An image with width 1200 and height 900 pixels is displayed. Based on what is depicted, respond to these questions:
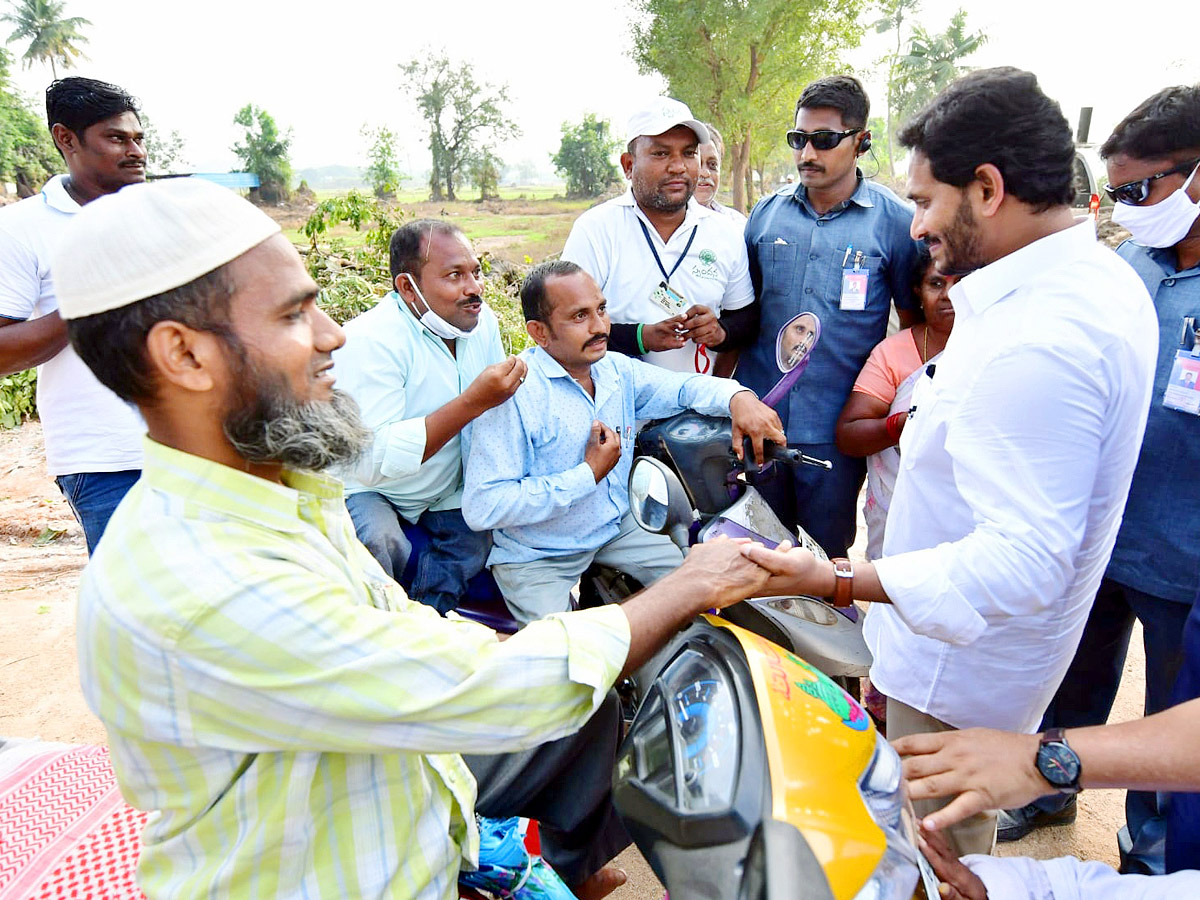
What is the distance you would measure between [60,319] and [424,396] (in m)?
1.32

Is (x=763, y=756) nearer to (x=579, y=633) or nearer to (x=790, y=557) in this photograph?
(x=579, y=633)

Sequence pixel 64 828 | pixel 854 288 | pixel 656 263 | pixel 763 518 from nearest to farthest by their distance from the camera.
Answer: pixel 64 828 < pixel 763 518 < pixel 854 288 < pixel 656 263

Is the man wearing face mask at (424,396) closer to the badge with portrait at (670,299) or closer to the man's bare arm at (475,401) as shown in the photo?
the man's bare arm at (475,401)

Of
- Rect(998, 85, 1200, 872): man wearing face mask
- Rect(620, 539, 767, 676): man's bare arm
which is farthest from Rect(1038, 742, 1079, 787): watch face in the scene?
Rect(998, 85, 1200, 872): man wearing face mask

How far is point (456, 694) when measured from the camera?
3.94ft

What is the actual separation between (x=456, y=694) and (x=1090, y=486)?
139 cm

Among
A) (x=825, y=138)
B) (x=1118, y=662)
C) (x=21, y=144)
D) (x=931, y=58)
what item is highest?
(x=931, y=58)

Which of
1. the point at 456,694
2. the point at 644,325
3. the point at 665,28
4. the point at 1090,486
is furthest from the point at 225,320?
the point at 665,28

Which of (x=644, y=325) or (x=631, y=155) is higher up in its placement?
(x=631, y=155)

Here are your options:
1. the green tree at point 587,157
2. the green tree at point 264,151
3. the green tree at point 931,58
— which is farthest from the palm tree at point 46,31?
the green tree at point 931,58

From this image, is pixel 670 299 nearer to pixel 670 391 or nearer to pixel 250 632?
pixel 670 391

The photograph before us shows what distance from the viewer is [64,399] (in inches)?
115

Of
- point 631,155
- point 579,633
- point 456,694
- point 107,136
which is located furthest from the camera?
point 631,155

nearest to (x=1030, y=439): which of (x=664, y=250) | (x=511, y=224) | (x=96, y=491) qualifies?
(x=664, y=250)
